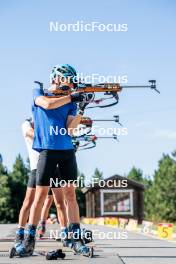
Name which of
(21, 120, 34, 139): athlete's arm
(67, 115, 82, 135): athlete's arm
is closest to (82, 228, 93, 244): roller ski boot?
(67, 115, 82, 135): athlete's arm

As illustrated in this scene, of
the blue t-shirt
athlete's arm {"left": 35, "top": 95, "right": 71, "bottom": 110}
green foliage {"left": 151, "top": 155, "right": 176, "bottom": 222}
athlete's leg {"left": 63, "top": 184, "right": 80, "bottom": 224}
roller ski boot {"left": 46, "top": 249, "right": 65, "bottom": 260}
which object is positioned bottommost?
roller ski boot {"left": 46, "top": 249, "right": 65, "bottom": 260}

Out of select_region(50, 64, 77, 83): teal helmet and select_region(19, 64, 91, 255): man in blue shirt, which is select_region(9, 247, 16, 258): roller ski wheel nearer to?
select_region(19, 64, 91, 255): man in blue shirt

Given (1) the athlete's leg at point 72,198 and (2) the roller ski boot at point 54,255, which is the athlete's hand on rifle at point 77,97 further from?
(2) the roller ski boot at point 54,255

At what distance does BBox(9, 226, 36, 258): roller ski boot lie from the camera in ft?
16.9

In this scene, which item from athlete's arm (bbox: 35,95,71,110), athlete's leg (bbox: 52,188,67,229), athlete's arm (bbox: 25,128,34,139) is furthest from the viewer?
athlete's arm (bbox: 25,128,34,139)

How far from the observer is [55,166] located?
538cm

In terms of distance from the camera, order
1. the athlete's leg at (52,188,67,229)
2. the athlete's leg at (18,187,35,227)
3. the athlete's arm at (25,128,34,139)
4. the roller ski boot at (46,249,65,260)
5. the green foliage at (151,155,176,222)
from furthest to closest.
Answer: the green foliage at (151,155,176,222), the athlete's arm at (25,128,34,139), the athlete's leg at (18,187,35,227), the athlete's leg at (52,188,67,229), the roller ski boot at (46,249,65,260)

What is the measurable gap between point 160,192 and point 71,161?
9361 centimetres

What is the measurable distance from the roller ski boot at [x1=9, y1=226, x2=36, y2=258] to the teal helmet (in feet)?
4.81

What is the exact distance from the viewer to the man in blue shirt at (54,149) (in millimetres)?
5336

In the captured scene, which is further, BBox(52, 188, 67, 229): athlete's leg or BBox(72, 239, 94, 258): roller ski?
BBox(52, 188, 67, 229): athlete's leg

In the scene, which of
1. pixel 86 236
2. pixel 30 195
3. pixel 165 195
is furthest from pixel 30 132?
pixel 165 195

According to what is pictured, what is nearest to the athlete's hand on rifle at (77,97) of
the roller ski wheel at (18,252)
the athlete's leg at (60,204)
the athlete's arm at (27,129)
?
the athlete's leg at (60,204)

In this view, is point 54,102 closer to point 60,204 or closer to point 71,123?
point 71,123
